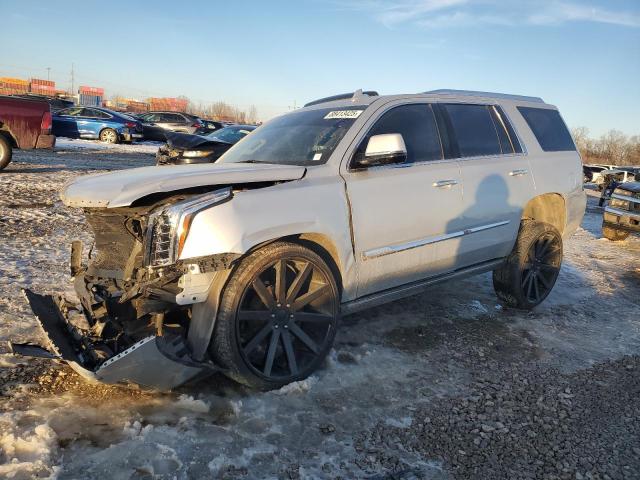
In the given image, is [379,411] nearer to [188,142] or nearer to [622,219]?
[188,142]

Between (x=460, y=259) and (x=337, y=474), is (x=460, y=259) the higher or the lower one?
the higher one

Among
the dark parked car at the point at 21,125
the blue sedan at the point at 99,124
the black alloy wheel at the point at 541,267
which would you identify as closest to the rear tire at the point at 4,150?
the dark parked car at the point at 21,125

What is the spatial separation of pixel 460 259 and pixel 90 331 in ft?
9.47

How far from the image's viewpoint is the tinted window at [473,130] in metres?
4.45

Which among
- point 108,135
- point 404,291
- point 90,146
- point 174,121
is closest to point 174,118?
point 174,121

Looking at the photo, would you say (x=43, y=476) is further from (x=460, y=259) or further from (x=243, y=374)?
(x=460, y=259)

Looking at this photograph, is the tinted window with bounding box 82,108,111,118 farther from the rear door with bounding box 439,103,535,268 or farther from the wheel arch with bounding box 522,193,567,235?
the wheel arch with bounding box 522,193,567,235

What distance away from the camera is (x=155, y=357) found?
267 centimetres

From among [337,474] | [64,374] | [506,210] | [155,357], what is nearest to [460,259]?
[506,210]

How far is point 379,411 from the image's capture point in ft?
10.1

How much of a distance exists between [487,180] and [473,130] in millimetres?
479

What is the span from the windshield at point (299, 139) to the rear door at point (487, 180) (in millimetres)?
1042

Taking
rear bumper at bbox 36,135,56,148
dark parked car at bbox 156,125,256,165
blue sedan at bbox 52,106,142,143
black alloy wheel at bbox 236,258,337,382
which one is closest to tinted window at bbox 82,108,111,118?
blue sedan at bbox 52,106,142,143

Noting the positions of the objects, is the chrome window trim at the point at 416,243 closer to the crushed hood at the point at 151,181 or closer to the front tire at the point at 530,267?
the front tire at the point at 530,267
